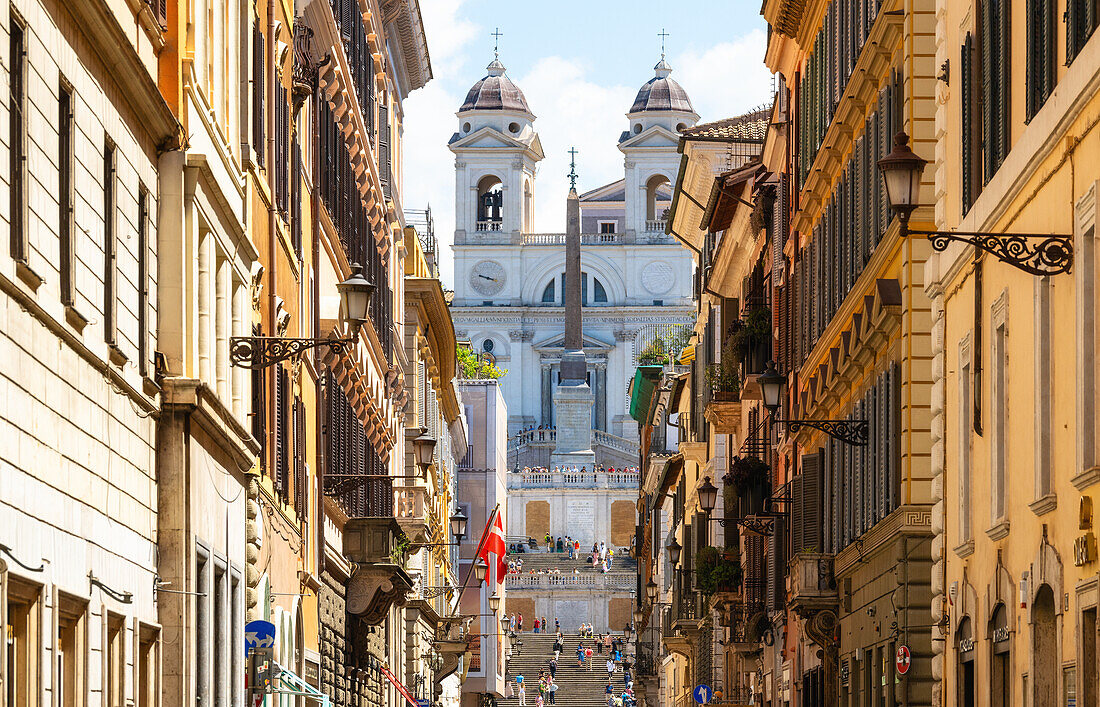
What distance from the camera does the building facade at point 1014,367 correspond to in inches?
627

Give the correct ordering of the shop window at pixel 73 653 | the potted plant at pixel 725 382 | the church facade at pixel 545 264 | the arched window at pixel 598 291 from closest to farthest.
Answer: the shop window at pixel 73 653
the potted plant at pixel 725 382
the church facade at pixel 545 264
the arched window at pixel 598 291

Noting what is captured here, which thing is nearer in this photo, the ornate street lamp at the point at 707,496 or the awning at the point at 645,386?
the ornate street lamp at the point at 707,496

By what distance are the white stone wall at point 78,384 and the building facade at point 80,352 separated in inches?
0.8

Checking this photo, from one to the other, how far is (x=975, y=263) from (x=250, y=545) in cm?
845

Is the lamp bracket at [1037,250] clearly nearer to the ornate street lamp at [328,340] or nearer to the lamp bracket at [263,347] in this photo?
the ornate street lamp at [328,340]

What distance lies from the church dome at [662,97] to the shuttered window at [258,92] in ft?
499

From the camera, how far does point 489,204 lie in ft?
585

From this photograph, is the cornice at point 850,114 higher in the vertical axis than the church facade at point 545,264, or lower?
lower

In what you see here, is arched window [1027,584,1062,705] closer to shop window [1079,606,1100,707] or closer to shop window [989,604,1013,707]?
shop window [989,604,1013,707]

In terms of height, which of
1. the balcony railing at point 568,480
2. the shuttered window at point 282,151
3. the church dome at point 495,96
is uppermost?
the church dome at point 495,96

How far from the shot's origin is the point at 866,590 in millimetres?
28172

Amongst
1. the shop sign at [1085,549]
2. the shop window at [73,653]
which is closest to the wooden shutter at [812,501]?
the shop sign at [1085,549]

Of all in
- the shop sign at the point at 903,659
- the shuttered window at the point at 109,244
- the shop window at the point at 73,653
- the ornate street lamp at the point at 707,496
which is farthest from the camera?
the ornate street lamp at the point at 707,496

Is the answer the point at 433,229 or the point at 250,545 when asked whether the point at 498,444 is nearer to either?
the point at 433,229
